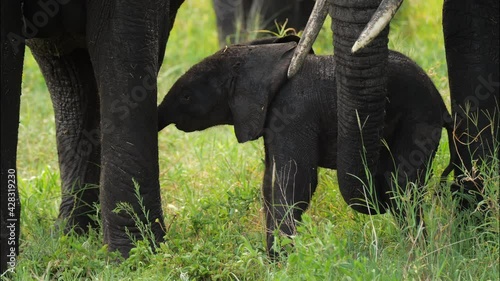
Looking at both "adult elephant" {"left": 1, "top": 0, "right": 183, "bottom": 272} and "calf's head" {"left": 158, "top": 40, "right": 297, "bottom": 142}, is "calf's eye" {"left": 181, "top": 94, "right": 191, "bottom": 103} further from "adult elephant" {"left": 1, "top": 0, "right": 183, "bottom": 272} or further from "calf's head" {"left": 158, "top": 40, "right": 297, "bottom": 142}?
"adult elephant" {"left": 1, "top": 0, "right": 183, "bottom": 272}

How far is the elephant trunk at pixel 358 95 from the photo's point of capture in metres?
4.55

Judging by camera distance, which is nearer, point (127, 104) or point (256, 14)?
point (127, 104)

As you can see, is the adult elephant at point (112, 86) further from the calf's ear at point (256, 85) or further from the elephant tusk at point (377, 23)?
the elephant tusk at point (377, 23)

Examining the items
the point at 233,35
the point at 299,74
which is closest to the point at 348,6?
the point at 299,74

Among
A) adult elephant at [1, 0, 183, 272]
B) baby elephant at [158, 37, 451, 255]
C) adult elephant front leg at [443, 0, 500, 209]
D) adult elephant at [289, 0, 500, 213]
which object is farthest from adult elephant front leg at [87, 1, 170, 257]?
adult elephant front leg at [443, 0, 500, 209]

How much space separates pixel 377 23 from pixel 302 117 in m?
0.79

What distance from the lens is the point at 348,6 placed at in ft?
14.8

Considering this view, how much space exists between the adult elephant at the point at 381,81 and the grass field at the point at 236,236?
22cm

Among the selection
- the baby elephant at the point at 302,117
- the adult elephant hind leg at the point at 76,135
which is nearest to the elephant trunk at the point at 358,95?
the baby elephant at the point at 302,117

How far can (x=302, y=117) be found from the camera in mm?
5129

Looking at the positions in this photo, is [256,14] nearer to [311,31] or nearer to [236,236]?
[236,236]

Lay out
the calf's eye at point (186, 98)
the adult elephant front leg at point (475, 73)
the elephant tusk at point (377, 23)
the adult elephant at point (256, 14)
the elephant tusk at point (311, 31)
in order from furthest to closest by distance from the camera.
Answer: the adult elephant at point (256, 14), the adult elephant front leg at point (475, 73), the calf's eye at point (186, 98), the elephant tusk at point (311, 31), the elephant tusk at point (377, 23)

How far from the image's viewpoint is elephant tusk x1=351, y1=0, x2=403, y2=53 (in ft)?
14.5

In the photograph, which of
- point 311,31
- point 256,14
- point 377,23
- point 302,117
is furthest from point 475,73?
point 256,14
